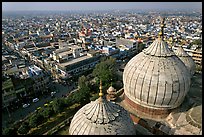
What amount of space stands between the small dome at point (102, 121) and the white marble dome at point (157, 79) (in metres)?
2.36

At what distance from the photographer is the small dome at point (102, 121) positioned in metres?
9.46

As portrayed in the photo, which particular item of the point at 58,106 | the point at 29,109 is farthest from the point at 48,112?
the point at 29,109

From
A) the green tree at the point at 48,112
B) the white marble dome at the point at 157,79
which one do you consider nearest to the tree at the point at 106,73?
the green tree at the point at 48,112

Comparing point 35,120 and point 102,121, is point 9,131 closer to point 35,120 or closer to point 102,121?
point 35,120

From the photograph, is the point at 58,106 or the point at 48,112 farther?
the point at 58,106

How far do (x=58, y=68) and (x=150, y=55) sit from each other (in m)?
18.6

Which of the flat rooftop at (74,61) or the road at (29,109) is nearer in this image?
the road at (29,109)

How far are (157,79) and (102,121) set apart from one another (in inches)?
160

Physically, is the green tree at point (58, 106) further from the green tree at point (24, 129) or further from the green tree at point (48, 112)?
the green tree at point (24, 129)

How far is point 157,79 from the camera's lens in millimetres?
11469

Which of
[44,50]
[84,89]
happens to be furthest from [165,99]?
[44,50]

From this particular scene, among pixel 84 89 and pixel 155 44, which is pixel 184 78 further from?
pixel 84 89

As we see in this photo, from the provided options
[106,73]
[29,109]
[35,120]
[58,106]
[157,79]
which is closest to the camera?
[157,79]

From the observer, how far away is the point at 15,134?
17.1 meters
